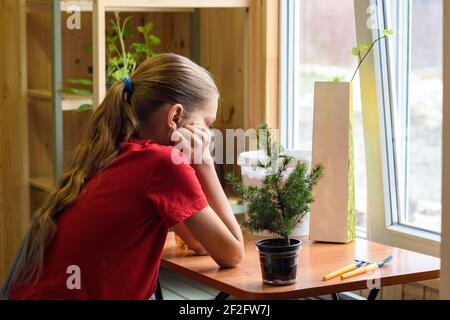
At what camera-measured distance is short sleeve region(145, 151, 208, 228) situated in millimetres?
1742

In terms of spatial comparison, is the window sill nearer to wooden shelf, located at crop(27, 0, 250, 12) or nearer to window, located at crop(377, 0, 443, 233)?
window, located at crop(377, 0, 443, 233)

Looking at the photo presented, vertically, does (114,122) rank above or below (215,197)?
above

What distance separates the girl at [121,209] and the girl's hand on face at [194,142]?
0.04 metres

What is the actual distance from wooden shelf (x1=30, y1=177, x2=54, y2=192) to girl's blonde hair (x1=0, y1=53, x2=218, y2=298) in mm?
1173

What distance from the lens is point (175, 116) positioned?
74.9 inches

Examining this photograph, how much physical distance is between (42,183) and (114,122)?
132 cm

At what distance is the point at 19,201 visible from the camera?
10.4 feet

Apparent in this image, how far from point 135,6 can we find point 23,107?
2.26 ft

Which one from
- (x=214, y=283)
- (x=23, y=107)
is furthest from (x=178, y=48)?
(x=214, y=283)

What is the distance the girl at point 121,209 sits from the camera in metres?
1.75

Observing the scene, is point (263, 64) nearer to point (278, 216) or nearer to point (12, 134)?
point (12, 134)

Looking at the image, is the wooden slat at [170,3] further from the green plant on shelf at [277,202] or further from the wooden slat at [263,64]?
the green plant on shelf at [277,202]

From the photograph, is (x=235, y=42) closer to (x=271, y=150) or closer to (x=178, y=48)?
(x=178, y=48)

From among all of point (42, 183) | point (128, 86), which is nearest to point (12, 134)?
point (42, 183)
